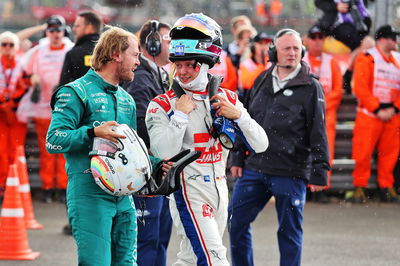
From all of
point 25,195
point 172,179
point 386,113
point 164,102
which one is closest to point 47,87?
point 25,195

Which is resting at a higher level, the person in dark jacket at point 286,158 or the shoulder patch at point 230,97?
the shoulder patch at point 230,97

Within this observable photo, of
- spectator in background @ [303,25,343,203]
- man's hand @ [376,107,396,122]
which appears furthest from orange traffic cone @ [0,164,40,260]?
man's hand @ [376,107,396,122]

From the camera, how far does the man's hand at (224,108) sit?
5.73 metres

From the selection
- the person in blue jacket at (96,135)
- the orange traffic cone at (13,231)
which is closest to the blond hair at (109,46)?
the person in blue jacket at (96,135)

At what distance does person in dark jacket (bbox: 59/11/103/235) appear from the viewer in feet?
30.6

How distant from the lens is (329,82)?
41.3 feet

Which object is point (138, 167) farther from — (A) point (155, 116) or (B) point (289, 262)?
(B) point (289, 262)

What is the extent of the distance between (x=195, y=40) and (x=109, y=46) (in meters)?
0.56

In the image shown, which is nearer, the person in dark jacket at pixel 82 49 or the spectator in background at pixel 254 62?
the person in dark jacket at pixel 82 49

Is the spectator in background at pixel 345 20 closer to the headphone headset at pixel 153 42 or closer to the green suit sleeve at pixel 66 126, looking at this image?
the headphone headset at pixel 153 42

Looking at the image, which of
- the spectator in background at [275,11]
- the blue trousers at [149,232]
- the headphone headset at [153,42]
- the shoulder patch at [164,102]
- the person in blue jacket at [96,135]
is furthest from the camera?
the spectator in background at [275,11]

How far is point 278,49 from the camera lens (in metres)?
7.50

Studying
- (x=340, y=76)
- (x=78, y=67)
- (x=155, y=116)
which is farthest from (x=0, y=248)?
(x=340, y=76)

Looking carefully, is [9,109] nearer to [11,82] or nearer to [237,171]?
[11,82]
